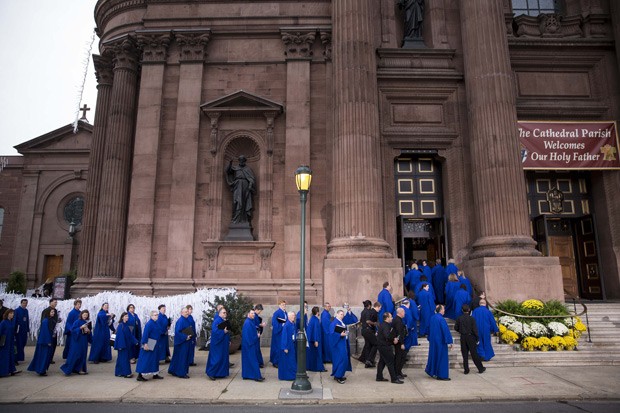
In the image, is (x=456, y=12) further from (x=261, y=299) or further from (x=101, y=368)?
(x=101, y=368)

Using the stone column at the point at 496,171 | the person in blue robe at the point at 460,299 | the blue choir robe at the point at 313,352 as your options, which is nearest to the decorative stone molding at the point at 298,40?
the stone column at the point at 496,171

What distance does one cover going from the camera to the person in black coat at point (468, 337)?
11.4 metres

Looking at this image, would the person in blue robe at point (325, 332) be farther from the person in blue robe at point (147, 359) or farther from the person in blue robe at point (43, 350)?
the person in blue robe at point (43, 350)

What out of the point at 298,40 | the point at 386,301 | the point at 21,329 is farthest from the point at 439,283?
the point at 21,329

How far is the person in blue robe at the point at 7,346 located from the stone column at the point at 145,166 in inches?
266

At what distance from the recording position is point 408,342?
476 inches

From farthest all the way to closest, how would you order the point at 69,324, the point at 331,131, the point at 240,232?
the point at 331,131 < the point at 240,232 < the point at 69,324

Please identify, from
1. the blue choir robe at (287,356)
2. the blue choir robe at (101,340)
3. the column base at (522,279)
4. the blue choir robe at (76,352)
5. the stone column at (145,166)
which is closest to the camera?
the blue choir robe at (287,356)

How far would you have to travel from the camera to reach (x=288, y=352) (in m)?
11.5

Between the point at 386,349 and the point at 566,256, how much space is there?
14035 mm

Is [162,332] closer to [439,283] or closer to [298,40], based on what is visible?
[439,283]

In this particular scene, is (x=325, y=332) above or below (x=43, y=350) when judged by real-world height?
above

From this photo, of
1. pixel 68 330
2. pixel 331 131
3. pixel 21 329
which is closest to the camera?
pixel 68 330

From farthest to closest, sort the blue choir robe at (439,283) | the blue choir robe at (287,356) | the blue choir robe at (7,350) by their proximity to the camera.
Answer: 1. the blue choir robe at (439,283)
2. the blue choir robe at (7,350)
3. the blue choir robe at (287,356)
